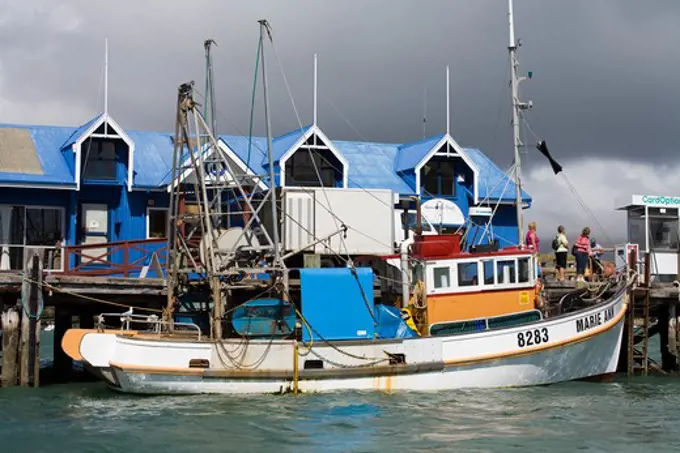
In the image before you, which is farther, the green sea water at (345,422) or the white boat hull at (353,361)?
the white boat hull at (353,361)

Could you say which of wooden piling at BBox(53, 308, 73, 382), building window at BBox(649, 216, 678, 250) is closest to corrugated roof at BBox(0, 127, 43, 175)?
wooden piling at BBox(53, 308, 73, 382)

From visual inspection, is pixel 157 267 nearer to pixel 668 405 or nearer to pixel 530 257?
pixel 530 257

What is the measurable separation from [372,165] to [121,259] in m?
12.7

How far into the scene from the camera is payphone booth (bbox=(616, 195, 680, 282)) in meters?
31.0

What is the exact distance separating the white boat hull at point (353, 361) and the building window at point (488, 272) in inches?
67.6

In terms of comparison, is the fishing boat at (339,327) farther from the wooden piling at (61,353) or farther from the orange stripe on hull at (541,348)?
the wooden piling at (61,353)

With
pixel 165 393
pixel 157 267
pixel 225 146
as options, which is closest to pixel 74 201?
pixel 225 146

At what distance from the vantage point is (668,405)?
21125 mm

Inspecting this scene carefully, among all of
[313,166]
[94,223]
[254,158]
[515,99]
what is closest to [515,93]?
[515,99]

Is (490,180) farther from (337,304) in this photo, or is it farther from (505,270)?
(337,304)

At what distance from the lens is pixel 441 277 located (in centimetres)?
2345

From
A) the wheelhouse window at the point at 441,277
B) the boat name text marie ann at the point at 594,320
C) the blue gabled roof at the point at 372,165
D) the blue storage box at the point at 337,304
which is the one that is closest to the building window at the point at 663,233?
the boat name text marie ann at the point at 594,320

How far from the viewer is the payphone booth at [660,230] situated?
31.0 m

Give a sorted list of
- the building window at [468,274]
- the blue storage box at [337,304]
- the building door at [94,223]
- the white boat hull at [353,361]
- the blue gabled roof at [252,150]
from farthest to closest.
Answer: the blue gabled roof at [252,150]
the building door at [94,223]
the building window at [468,274]
the blue storage box at [337,304]
the white boat hull at [353,361]
